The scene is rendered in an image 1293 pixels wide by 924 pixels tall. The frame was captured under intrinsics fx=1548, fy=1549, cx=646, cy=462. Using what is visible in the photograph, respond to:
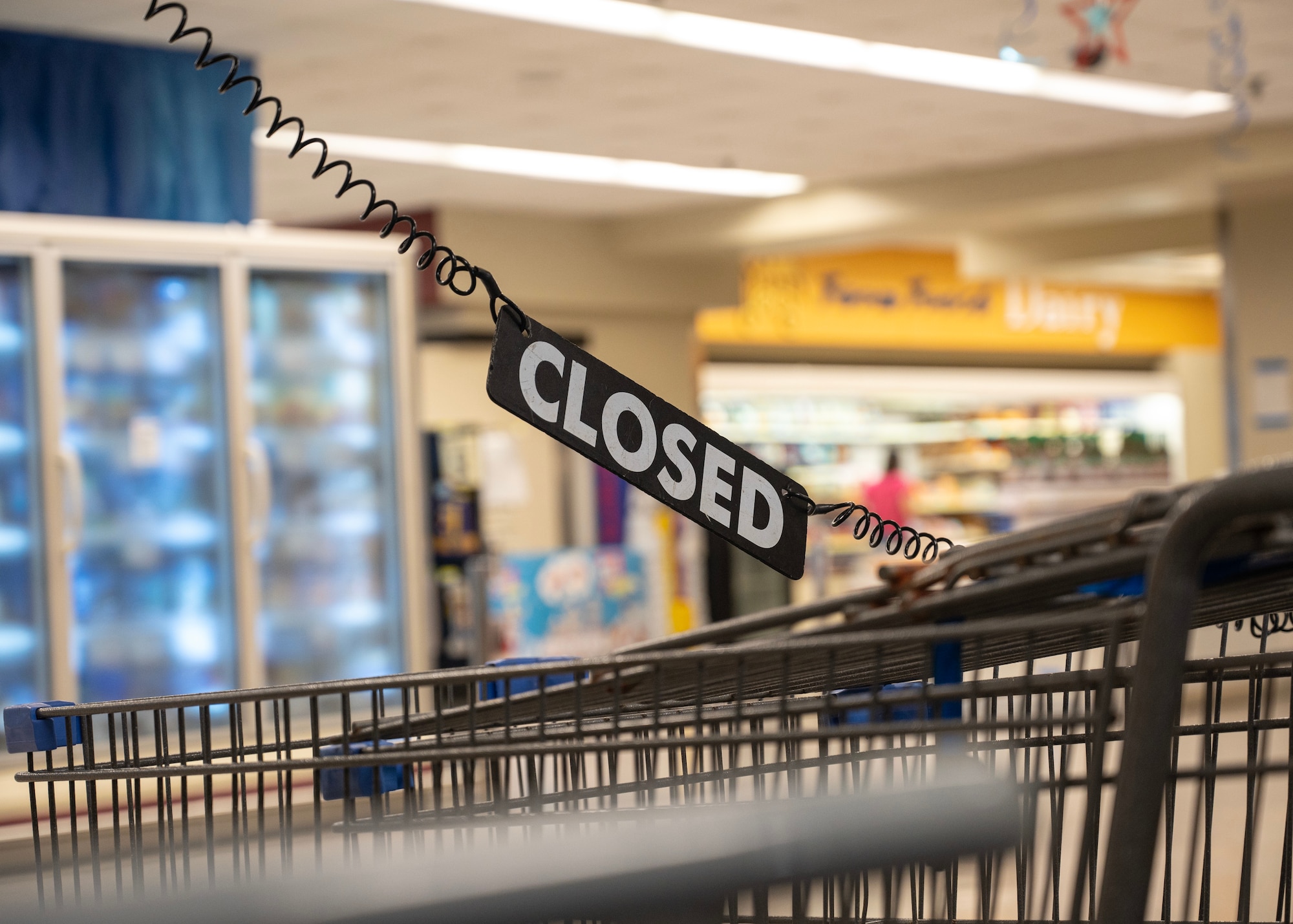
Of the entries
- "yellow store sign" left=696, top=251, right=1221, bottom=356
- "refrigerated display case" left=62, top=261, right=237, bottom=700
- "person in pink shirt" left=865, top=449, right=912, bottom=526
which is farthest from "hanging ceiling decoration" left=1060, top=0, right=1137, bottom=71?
"person in pink shirt" left=865, top=449, right=912, bottom=526

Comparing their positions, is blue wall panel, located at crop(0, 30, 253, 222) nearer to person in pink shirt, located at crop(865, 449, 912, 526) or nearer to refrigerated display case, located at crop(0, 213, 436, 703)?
refrigerated display case, located at crop(0, 213, 436, 703)

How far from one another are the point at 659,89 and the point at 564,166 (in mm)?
1788

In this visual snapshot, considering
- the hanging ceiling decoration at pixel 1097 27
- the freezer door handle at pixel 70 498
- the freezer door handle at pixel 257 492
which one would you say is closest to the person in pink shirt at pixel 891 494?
the hanging ceiling decoration at pixel 1097 27

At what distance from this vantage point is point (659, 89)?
22.1 feet

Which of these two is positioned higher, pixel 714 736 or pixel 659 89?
pixel 659 89

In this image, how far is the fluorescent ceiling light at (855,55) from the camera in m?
5.56

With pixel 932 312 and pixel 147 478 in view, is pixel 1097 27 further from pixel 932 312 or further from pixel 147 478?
pixel 932 312

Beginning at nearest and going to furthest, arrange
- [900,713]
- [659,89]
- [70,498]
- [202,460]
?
1. [900,713]
2. [70,498]
3. [202,460]
4. [659,89]

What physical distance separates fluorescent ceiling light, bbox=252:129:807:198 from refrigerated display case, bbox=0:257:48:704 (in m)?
2.18

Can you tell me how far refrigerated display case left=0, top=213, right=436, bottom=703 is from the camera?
4.89 m

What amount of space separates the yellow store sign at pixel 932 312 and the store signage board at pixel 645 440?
10093 mm

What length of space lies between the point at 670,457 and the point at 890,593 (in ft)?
0.65

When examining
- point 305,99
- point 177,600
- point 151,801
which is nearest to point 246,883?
point 151,801

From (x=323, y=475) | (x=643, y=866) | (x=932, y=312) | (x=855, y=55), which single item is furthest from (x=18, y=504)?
(x=932, y=312)
